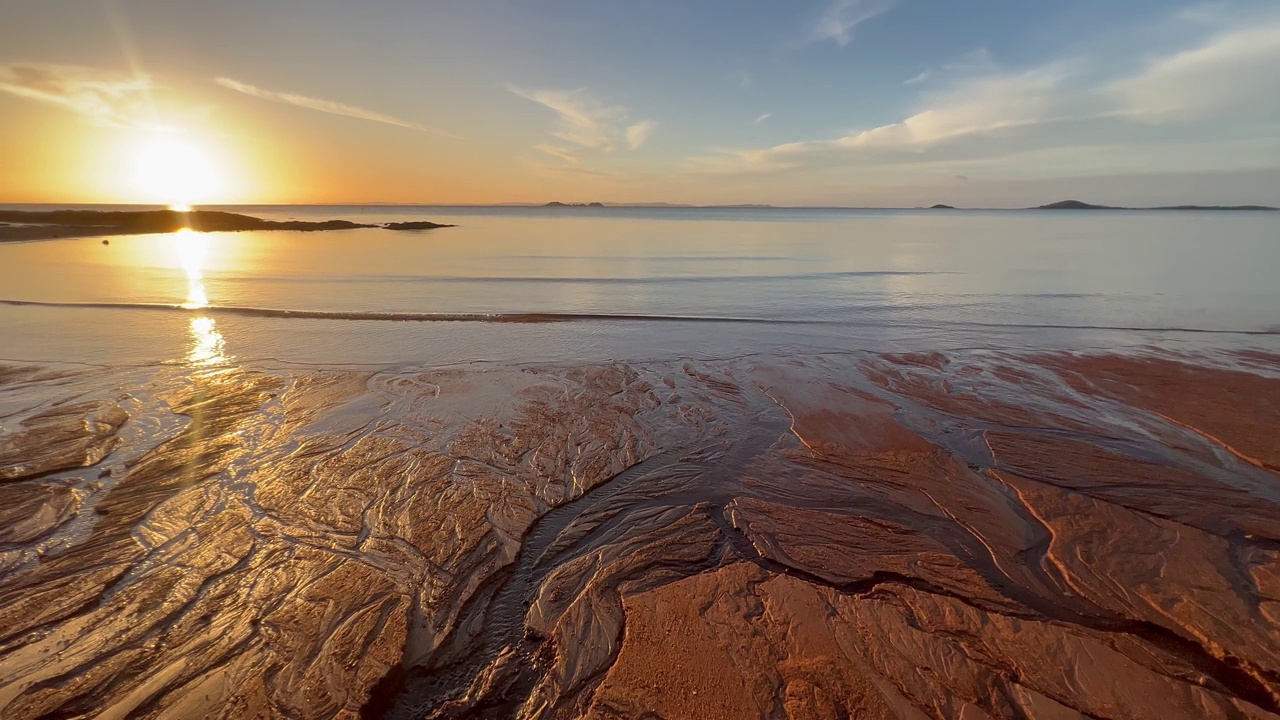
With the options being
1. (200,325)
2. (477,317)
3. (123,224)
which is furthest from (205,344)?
(123,224)

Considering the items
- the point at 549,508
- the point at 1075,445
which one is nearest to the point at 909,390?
the point at 1075,445

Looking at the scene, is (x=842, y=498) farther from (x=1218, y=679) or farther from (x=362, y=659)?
(x=362, y=659)

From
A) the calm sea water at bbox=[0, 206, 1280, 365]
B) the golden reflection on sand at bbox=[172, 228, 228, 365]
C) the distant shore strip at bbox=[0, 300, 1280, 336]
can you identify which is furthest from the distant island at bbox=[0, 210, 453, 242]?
the distant shore strip at bbox=[0, 300, 1280, 336]

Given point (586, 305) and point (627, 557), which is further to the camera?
point (586, 305)

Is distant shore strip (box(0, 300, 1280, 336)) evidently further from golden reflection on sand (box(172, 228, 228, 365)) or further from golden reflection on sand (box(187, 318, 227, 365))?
golden reflection on sand (box(187, 318, 227, 365))

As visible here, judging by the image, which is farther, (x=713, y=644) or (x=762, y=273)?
(x=762, y=273)

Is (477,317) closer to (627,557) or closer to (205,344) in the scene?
(205,344)
